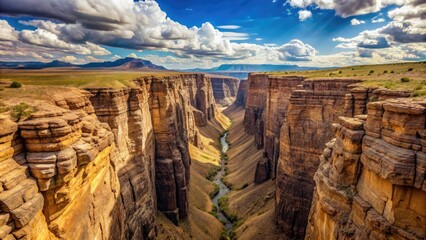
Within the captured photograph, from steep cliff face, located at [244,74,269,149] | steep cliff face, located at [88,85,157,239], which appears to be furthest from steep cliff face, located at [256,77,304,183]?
steep cliff face, located at [244,74,269,149]

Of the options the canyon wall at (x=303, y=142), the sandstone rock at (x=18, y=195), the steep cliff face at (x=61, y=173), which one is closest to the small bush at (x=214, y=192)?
the canyon wall at (x=303, y=142)

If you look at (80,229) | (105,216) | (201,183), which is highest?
(80,229)

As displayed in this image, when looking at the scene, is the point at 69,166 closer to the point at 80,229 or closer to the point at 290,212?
the point at 80,229

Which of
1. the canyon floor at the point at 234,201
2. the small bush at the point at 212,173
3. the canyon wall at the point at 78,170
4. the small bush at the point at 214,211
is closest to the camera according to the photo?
the canyon wall at the point at 78,170

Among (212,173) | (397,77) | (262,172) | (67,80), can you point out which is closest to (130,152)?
(67,80)

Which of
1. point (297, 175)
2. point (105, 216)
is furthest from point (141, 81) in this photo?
point (297, 175)

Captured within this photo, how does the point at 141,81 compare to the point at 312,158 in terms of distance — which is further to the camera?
the point at 141,81

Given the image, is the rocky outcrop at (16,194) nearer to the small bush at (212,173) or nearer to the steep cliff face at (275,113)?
the steep cliff face at (275,113)
